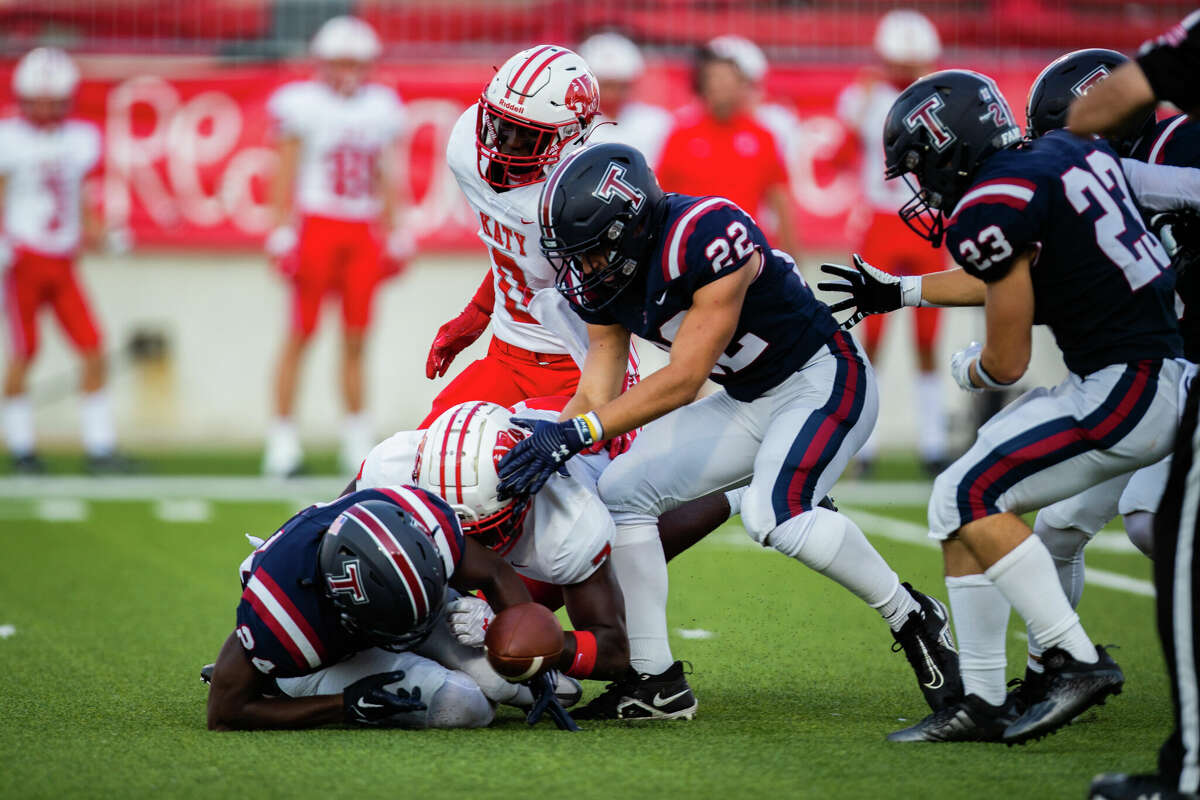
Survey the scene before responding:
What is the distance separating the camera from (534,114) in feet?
14.5

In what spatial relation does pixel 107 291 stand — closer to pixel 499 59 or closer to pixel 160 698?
pixel 499 59

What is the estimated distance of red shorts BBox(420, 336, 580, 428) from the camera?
4820 millimetres

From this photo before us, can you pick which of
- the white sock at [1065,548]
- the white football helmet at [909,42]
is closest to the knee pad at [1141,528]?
the white sock at [1065,548]

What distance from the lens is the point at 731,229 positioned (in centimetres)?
385

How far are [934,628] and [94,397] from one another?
6.68m

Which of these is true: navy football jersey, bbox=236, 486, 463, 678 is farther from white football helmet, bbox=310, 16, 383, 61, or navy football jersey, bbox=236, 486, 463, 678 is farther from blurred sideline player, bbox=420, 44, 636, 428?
white football helmet, bbox=310, 16, 383, 61

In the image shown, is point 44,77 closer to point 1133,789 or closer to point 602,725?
point 602,725

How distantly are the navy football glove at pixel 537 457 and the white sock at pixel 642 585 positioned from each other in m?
0.37

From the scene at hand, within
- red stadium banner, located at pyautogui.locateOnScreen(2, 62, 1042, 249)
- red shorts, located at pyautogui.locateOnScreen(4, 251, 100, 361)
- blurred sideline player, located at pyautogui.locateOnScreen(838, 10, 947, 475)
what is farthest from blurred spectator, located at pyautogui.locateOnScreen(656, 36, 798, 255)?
red shorts, located at pyautogui.locateOnScreen(4, 251, 100, 361)

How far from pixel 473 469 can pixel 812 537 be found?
84 cm

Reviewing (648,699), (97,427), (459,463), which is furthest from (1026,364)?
(97,427)

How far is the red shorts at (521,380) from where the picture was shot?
15.8 feet

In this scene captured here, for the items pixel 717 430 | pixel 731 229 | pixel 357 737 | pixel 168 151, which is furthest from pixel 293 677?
pixel 168 151

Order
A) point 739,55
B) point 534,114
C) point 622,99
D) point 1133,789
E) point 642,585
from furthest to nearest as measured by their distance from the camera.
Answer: point 622,99, point 739,55, point 534,114, point 642,585, point 1133,789
